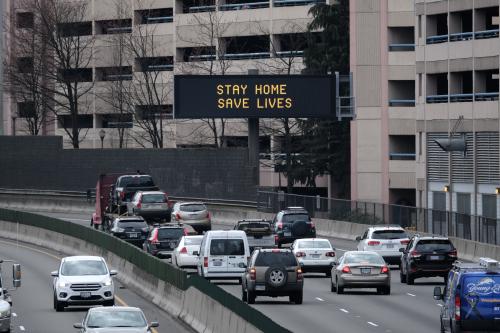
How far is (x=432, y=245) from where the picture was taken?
1877 inches

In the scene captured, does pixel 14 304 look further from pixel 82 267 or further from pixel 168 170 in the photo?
pixel 168 170

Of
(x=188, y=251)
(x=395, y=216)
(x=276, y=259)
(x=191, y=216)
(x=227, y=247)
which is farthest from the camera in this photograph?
(x=395, y=216)

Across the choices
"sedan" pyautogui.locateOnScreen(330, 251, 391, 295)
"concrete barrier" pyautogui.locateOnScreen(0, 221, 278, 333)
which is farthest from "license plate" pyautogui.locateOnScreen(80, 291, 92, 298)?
"sedan" pyautogui.locateOnScreen(330, 251, 391, 295)

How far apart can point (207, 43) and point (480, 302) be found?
3342 inches

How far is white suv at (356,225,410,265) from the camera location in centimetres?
5381

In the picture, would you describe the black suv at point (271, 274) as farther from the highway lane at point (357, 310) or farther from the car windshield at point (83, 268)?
the car windshield at point (83, 268)

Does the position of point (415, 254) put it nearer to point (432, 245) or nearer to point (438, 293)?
point (432, 245)

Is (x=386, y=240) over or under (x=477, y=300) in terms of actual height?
under

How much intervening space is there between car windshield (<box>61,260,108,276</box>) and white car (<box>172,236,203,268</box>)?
8195 mm

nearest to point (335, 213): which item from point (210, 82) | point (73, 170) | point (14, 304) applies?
point (210, 82)

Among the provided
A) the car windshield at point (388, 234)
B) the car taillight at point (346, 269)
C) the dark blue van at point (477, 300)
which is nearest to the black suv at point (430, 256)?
→ the car taillight at point (346, 269)

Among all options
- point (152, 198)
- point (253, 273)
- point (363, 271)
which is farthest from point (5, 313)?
point (152, 198)

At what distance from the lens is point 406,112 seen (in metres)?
92.6

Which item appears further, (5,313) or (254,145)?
(254,145)
